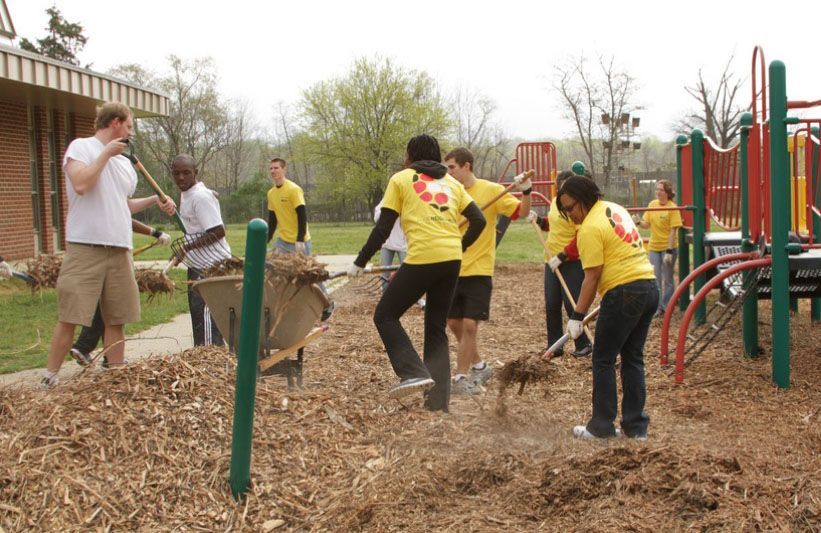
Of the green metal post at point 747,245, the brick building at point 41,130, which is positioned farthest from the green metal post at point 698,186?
the brick building at point 41,130

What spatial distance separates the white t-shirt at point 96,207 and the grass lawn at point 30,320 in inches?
37.5

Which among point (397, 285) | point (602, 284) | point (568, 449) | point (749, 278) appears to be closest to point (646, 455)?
point (568, 449)

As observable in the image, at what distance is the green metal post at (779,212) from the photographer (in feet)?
21.9

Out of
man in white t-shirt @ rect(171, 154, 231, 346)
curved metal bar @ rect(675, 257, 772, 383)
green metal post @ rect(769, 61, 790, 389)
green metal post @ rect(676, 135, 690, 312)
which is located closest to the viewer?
green metal post @ rect(769, 61, 790, 389)

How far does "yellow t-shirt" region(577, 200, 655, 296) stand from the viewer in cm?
525

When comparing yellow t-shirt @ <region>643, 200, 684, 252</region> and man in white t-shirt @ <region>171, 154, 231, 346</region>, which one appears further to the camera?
yellow t-shirt @ <region>643, 200, 684, 252</region>

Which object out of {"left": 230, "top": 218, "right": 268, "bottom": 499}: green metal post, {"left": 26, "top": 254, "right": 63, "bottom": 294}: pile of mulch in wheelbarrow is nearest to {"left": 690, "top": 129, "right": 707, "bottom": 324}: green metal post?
{"left": 26, "top": 254, "right": 63, "bottom": 294}: pile of mulch in wheelbarrow

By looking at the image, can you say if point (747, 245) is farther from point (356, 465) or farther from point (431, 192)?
point (356, 465)

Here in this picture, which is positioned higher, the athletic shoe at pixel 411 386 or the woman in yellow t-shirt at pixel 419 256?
the woman in yellow t-shirt at pixel 419 256

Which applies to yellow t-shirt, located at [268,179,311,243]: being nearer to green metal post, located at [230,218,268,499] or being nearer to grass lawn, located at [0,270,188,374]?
grass lawn, located at [0,270,188,374]

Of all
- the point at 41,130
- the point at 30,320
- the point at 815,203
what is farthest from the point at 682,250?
the point at 41,130

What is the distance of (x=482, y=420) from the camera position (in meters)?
5.78

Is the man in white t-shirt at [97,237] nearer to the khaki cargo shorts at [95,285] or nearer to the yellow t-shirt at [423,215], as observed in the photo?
the khaki cargo shorts at [95,285]

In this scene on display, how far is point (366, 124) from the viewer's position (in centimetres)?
5178
